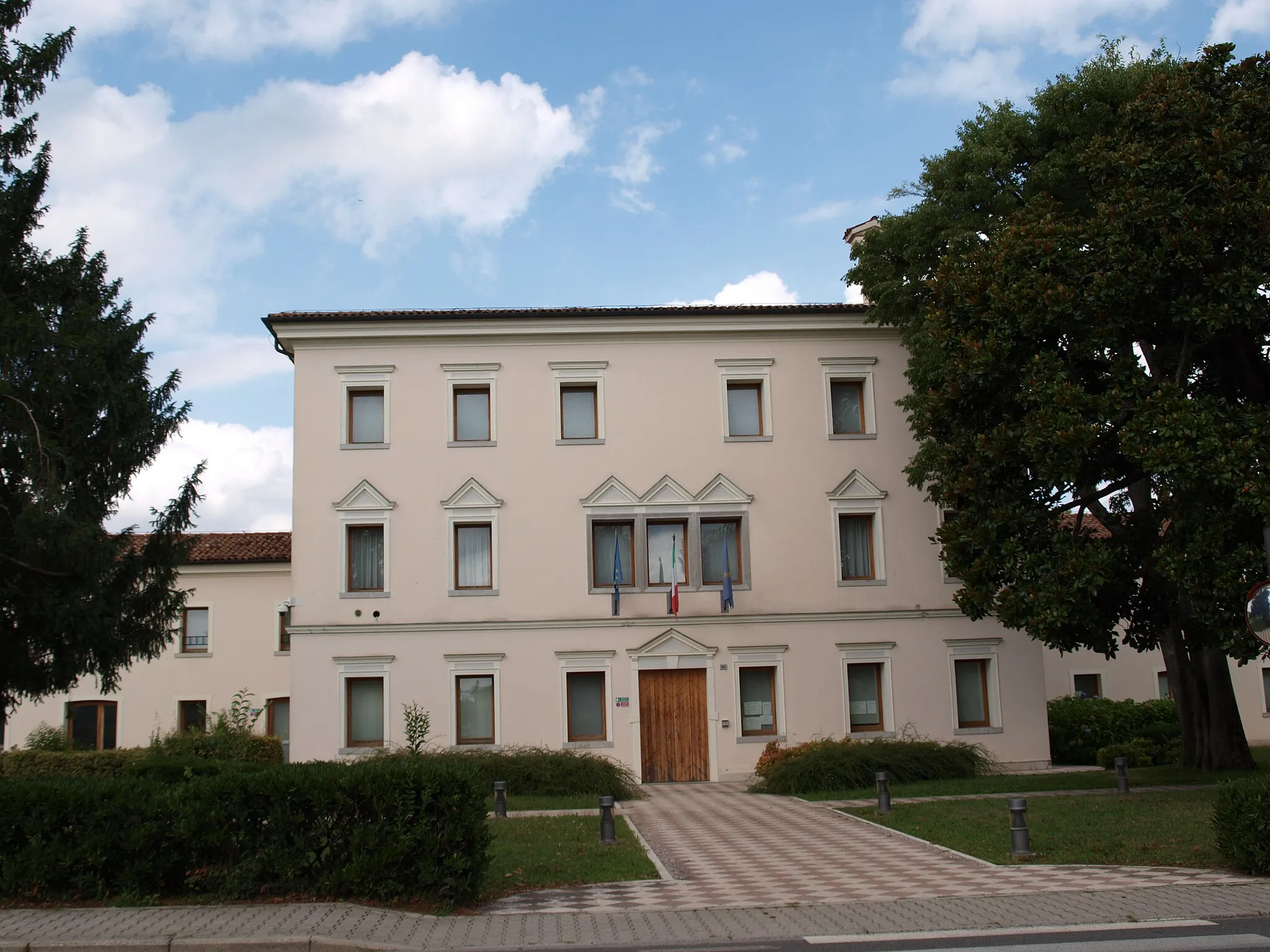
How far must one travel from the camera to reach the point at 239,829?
34.2 feet

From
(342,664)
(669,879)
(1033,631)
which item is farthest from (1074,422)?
(342,664)

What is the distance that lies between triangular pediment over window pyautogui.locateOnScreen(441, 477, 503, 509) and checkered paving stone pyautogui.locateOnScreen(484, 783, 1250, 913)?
1090 centimetres

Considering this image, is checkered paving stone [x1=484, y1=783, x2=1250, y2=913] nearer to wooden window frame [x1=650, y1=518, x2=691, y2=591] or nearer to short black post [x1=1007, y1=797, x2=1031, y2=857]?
short black post [x1=1007, y1=797, x2=1031, y2=857]

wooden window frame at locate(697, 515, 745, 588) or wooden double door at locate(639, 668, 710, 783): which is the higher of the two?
wooden window frame at locate(697, 515, 745, 588)

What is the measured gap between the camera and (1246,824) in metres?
11.1

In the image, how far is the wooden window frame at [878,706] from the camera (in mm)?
26266

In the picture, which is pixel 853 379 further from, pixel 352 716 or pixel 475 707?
pixel 352 716

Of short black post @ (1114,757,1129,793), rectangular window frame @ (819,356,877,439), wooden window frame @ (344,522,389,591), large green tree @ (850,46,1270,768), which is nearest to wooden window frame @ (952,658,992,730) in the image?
rectangular window frame @ (819,356,877,439)

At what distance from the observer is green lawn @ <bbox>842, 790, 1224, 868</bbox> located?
12594 millimetres

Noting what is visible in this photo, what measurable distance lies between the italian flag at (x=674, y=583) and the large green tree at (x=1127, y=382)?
736cm

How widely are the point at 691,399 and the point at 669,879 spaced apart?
16196 millimetres

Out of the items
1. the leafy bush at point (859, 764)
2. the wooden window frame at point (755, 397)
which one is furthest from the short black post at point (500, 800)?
the wooden window frame at point (755, 397)

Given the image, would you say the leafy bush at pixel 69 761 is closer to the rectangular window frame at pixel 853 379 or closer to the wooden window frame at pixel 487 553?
the wooden window frame at pixel 487 553

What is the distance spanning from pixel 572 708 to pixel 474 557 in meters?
4.18
